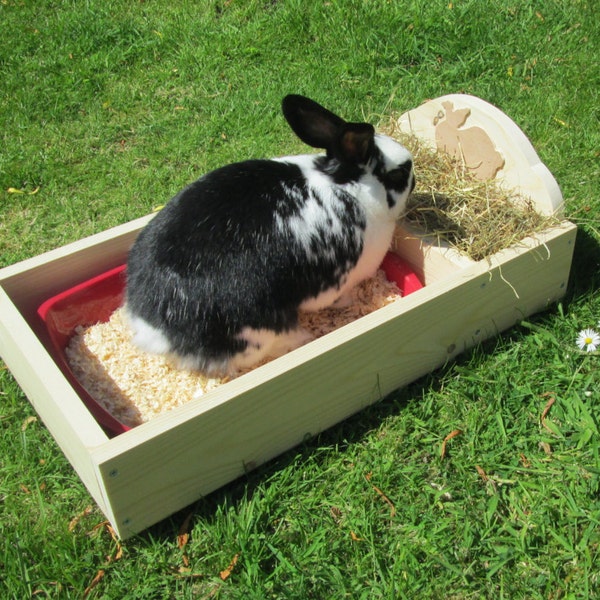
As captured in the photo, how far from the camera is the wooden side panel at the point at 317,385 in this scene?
8.20 feet

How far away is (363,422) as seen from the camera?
303 cm

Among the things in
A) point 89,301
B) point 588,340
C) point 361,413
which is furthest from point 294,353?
point 588,340

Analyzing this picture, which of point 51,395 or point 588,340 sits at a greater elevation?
point 51,395

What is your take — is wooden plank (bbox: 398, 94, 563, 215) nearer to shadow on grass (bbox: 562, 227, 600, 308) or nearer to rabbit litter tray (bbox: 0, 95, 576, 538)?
rabbit litter tray (bbox: 0, 95, 576, 538)

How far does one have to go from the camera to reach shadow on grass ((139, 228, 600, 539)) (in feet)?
9.06

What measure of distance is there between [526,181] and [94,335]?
190 cm

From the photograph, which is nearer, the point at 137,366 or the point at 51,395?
the point at 51,395

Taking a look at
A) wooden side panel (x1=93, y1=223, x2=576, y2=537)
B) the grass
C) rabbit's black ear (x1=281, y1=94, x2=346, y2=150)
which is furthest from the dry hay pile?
rabbit's black ear (x1=281, y1=94, x2=346, y2=150)

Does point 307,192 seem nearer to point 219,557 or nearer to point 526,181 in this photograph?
point 526,181

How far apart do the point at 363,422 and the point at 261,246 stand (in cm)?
77

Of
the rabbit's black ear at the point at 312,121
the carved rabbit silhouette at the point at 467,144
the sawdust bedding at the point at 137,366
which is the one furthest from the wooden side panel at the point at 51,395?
the carved rabbit silhouette at the point at 467,144

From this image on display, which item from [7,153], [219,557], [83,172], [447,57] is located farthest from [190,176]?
[219,557]

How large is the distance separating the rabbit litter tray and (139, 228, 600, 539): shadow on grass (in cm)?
4

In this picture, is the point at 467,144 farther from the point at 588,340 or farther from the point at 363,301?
the point at 588,340
